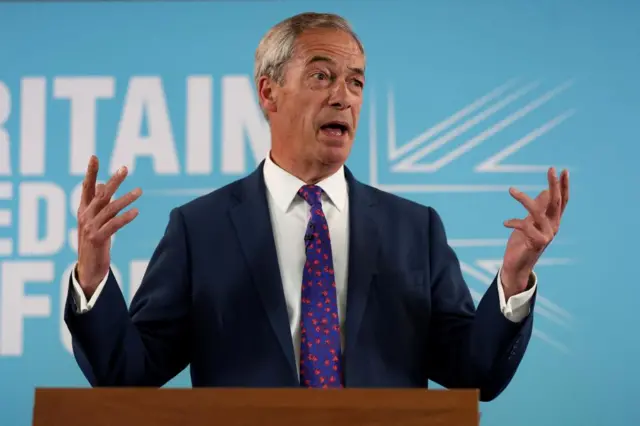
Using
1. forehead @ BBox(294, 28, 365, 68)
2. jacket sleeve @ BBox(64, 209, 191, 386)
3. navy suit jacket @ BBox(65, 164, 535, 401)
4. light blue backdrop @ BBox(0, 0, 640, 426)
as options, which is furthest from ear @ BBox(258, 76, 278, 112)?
light blue backdrop @ BBox(0, 0, 640, 426)

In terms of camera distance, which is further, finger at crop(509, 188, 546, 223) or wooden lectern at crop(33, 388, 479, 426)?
finger at crop(509, 188, 546, 223)

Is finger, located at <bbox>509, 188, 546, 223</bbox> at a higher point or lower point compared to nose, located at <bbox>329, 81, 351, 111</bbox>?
lower

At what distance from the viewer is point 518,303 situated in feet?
6.17

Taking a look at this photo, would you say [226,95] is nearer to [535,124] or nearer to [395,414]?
[535,124]

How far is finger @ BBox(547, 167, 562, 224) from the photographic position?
5.88 feet

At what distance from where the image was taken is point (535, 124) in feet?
10.7

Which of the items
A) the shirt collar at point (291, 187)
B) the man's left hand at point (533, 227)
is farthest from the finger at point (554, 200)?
the shirt collar at point (291, 187)

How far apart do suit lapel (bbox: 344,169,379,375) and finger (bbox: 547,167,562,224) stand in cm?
45

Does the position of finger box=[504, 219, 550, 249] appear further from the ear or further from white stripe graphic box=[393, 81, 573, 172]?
white stripe graphic box=[393, 81, 573, 172]

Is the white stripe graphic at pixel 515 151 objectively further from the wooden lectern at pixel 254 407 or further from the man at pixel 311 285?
the wooden lectern at pixel 254 407

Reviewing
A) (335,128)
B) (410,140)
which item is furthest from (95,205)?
(410,140)

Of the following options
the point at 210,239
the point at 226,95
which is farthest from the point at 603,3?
the point at 210,239

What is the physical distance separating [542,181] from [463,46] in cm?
53

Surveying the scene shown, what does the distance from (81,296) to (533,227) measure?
809mm
